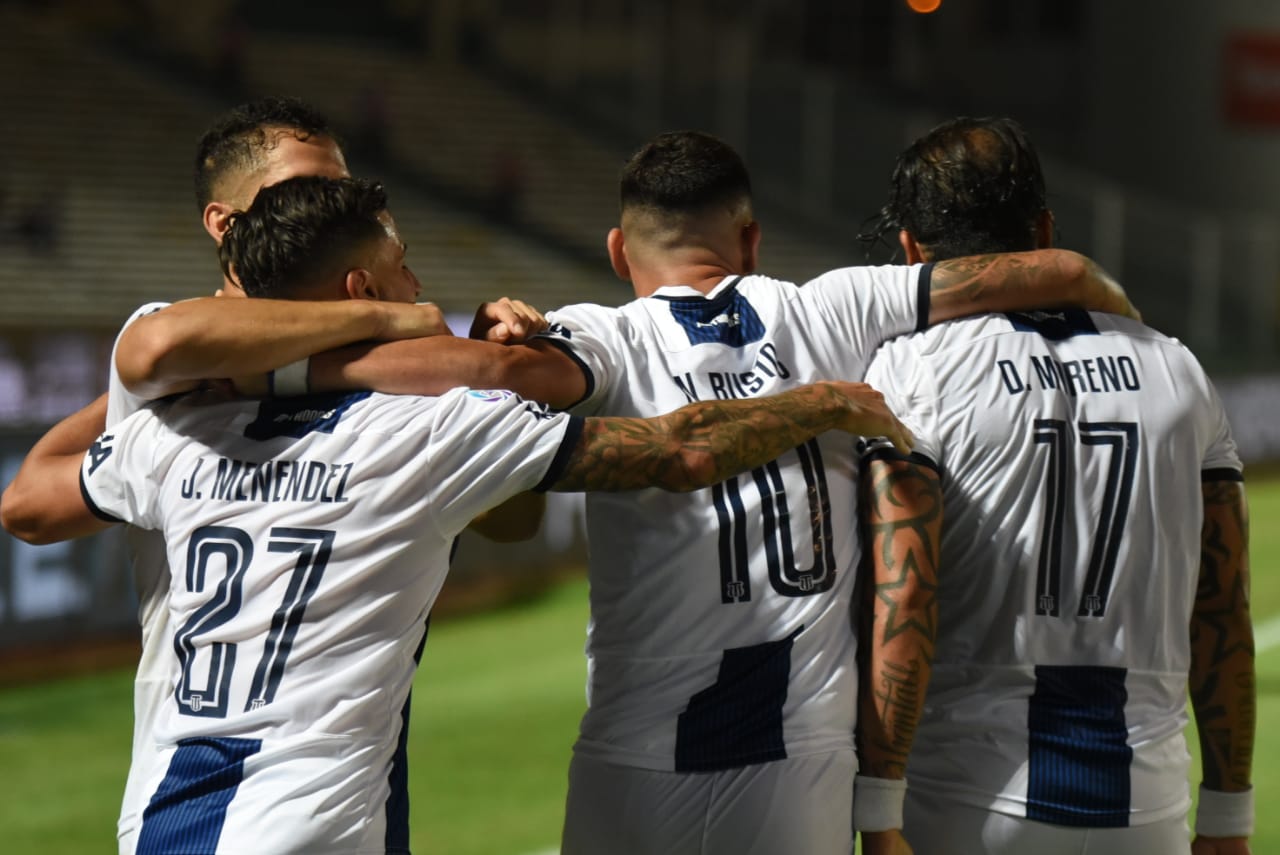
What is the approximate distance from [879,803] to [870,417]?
69 cm

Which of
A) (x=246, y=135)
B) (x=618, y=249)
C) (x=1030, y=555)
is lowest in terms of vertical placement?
(x=1030, y=555)

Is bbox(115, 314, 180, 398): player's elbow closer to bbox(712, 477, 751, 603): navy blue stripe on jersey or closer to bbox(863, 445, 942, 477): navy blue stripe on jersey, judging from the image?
bbox(712, 477, 751, 603): navy blue stripe on jersey

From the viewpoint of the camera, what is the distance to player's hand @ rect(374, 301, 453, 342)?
2.56 metres

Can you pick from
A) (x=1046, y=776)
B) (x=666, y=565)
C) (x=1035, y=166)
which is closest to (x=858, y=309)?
(x=1035, y=166)

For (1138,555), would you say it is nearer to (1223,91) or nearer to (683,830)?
(683,830)

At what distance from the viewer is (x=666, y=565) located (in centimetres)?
275

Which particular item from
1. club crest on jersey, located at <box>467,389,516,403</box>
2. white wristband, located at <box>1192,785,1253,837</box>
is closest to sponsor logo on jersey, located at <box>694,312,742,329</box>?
club crest on jersey, located at <box>467,389,516,403</box>

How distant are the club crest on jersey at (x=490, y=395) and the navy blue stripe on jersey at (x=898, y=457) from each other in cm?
71

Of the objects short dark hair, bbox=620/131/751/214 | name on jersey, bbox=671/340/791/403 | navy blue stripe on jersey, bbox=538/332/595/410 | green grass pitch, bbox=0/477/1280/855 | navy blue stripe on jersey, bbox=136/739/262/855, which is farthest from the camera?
green grass pitch, bbox=0/477/1280/855

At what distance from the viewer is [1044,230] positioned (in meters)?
3.05

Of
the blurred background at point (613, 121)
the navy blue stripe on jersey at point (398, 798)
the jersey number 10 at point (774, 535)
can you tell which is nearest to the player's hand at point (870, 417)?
the jersey number 10 at point (774, 535)

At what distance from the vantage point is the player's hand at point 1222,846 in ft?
10.2

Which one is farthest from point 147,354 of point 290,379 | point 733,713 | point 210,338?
point 733,713

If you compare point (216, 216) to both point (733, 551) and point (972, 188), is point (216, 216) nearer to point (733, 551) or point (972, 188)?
point (733, 551)
